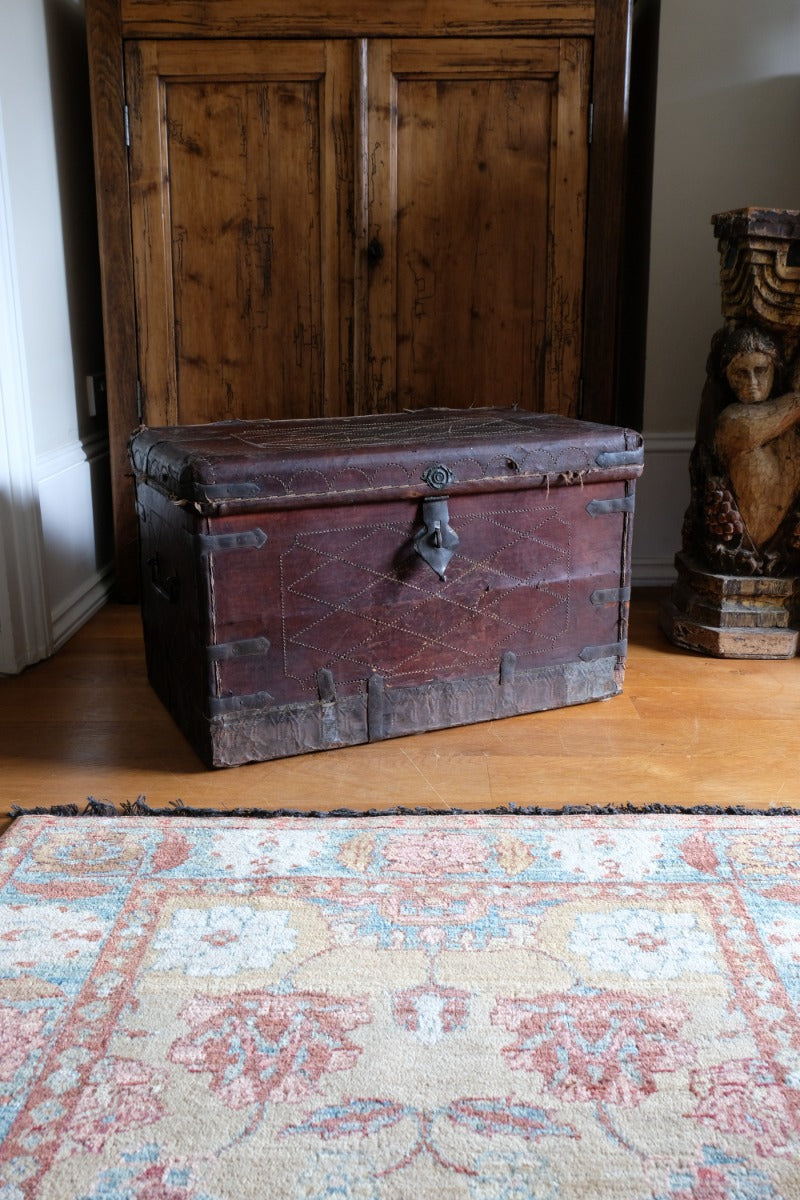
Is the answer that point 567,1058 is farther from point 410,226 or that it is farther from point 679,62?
point 679,62

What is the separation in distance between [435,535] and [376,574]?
129 mm

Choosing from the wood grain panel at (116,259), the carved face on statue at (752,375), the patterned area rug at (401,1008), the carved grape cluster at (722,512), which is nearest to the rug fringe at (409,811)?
the patterned area rug at (401,1008)

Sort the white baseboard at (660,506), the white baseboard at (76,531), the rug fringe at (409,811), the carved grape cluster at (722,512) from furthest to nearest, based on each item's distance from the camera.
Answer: the white baseboard at (660,506) → the white baseboard at (76,531) → the carved grape cluster at (722,512) → the rug fringe at (409,811)

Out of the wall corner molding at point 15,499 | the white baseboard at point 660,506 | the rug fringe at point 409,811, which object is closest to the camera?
the rug fringe at point 409,811

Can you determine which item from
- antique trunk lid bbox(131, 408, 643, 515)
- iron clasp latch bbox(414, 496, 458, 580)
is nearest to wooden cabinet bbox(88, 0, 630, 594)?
antique trunk lid bbox(131, 408, 643, 515)

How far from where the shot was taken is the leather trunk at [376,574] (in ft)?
6.18

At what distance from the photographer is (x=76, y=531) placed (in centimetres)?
289

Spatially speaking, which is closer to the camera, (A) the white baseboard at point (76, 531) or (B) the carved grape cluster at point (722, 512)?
(B) the carved grape cluster at point (722, 512)

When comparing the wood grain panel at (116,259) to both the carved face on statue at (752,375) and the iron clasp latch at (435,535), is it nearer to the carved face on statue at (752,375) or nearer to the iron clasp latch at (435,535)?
the iron clasp latch at (435,535)

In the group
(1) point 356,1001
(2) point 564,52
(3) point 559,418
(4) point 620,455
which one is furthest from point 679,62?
(1) point 356,1001

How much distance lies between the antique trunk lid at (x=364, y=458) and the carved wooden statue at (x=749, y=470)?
46 cm

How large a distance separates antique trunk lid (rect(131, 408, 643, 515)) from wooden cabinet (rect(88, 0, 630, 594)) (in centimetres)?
66

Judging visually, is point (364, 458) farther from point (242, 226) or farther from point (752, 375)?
point (242, 226)

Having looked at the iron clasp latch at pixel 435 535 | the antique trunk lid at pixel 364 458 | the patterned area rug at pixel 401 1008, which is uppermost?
the antique trunk lid at pixel 364 458
